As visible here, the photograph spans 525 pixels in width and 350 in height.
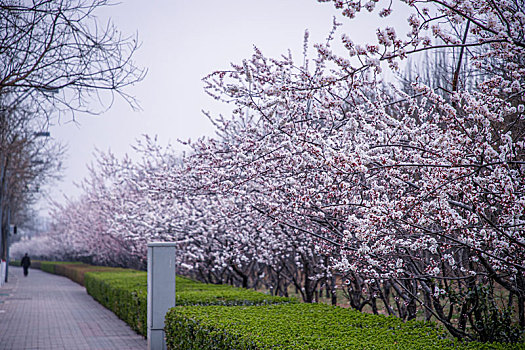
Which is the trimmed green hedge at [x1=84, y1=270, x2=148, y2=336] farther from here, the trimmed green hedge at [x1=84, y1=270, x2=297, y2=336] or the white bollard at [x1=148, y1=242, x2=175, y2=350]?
the white bollard at [x1=148, y1=242, x2=175, y2=350]

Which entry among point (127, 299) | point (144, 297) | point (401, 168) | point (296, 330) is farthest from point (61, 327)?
point (401, 168)

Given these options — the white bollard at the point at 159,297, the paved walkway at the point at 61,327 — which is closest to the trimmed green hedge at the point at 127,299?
the paved walkway at the point at 61,327

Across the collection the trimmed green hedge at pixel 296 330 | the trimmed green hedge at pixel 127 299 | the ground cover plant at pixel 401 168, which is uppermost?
the ground cover plant at pixel 401 168

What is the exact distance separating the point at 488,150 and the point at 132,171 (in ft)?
61.1

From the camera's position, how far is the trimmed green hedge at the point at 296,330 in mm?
4871

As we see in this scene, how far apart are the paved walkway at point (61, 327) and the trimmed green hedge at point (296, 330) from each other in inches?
145

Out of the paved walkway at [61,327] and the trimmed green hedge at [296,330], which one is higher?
the trimmed green hedge at [296,330]

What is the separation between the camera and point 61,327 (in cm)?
1330

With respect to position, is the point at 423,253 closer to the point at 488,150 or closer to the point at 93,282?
the point at 488,150

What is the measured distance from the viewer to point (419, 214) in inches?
203

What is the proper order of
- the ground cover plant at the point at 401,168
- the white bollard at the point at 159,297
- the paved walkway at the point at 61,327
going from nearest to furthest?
1. the ground cover plant at the point at 401,168
2. the white bollard at the point at 159,297
3. the paved walkway at the point at 61,327

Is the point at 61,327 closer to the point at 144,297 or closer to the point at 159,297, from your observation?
the point at 144,297

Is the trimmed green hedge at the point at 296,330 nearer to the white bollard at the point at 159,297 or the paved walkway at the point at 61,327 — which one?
the white bollard at the point at 159,297

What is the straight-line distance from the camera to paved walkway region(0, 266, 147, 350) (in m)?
10.8
